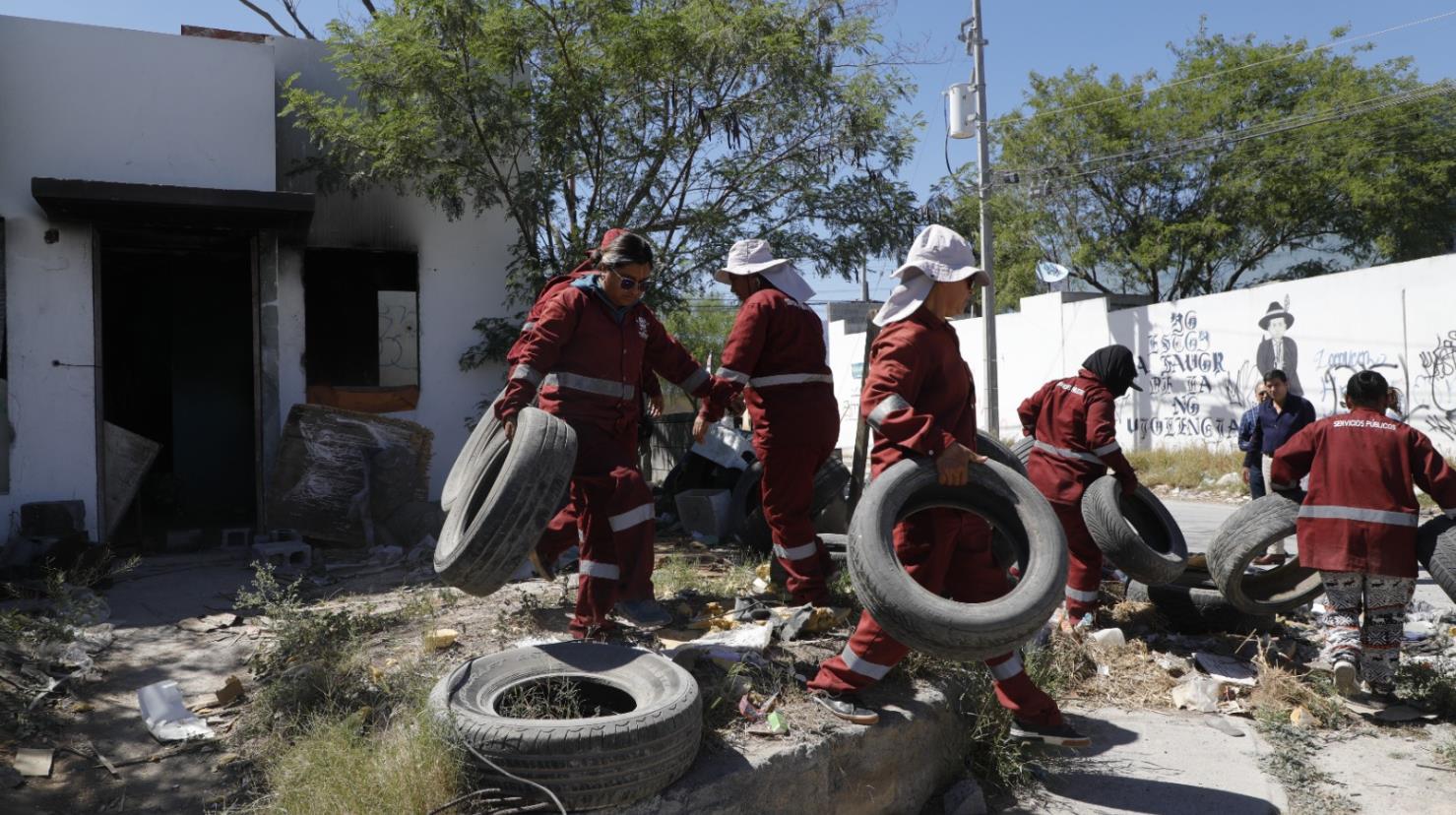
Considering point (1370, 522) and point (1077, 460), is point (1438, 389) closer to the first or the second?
point (1077, 460)

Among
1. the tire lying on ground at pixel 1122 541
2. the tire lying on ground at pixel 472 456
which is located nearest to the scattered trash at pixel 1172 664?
the tire lying on ground at pixel 1122 541

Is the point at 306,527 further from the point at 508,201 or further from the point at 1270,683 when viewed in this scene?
the point at 1270,683

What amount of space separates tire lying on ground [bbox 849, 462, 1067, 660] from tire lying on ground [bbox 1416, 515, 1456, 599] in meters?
2.12

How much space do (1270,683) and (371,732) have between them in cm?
400

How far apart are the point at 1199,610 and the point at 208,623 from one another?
561 cm

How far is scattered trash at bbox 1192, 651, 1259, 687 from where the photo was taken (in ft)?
16.3

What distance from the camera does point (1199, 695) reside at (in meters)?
4.79

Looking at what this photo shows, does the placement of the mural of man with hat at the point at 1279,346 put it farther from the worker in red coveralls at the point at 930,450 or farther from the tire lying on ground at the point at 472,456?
the tire lying on ground at the point at 472,456

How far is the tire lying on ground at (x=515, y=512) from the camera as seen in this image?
357 centimetres

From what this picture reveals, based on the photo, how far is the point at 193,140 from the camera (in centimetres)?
856

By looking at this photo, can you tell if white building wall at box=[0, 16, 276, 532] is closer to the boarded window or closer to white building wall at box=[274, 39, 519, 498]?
white building wall at box=[274, 39, 519, 498]

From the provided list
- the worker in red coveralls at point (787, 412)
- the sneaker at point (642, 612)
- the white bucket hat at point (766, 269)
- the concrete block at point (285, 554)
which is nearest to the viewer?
the sneaker at point (642, 612)

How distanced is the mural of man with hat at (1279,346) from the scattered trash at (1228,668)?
12.1m

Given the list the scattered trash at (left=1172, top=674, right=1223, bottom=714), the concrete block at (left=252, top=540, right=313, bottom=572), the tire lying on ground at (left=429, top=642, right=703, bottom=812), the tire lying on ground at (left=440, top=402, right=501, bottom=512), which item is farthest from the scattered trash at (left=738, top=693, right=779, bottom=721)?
the concrete block at (left=252, top=540, right=313, bottom=572)
